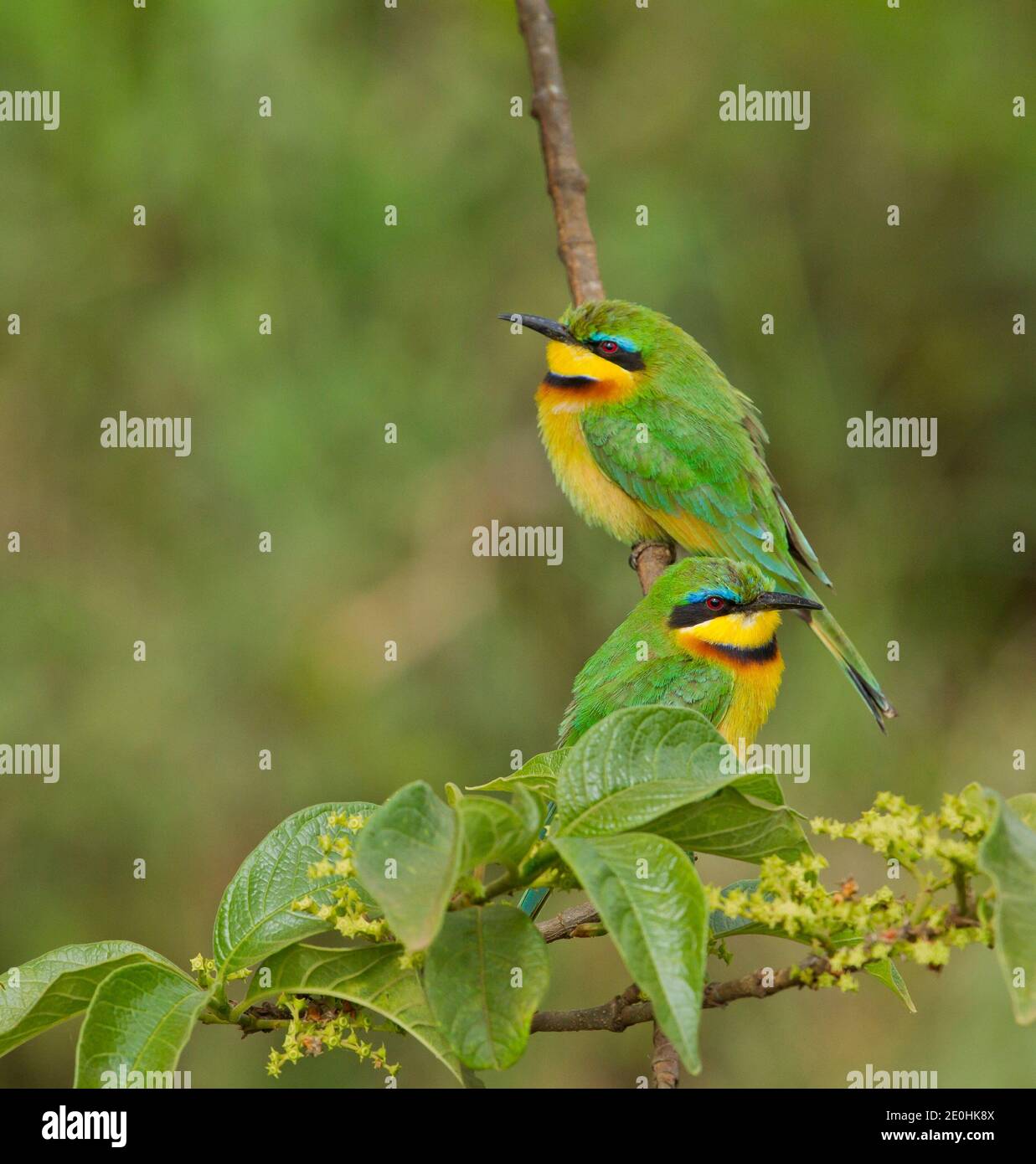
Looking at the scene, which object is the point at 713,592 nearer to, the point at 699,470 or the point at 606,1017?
the point at 699,470

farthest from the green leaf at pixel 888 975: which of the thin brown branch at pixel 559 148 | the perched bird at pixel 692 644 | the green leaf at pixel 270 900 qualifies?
the thin brown branch at pixel 559 148

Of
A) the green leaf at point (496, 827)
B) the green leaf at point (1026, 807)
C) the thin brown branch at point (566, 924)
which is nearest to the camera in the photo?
the green leaf at point (496, 827)

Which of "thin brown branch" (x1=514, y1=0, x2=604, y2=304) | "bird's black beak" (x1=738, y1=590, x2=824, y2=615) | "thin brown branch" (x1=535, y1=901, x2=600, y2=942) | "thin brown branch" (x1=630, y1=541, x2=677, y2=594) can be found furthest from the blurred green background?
"thin brown branch" (x1=535, y1=901, x2=600, y2=942)

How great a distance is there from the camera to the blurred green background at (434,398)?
4211 millimetres

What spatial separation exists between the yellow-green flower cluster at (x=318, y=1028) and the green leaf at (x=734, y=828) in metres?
0.38

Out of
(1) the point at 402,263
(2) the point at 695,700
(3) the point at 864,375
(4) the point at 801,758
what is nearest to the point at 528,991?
(2) the point at 695,700

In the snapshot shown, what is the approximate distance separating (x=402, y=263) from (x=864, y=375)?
1724 mm

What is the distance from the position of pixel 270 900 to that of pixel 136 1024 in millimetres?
171

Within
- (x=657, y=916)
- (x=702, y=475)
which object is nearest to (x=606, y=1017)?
(x=657, y=916)

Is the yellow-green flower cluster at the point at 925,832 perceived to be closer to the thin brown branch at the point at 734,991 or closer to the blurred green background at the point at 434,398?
the thin brown branch at the point at 734,991

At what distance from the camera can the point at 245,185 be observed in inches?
170

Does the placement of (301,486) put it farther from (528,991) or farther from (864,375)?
(528,991)

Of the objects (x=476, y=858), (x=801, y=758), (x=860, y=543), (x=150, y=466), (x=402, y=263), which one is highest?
(x=402, y=263)

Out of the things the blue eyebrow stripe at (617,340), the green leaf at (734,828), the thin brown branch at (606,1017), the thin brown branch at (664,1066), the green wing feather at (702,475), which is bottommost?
the thin brown branch at (664,1066)
